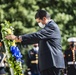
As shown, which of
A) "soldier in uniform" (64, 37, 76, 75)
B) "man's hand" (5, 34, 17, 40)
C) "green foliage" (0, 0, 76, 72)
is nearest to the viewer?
"man's hand" (5, 34, 17, 40)

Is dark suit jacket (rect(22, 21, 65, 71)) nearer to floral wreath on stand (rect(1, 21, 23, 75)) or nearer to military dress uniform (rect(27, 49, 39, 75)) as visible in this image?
floral wreath on stand (rect(1, 21, 23, 75))

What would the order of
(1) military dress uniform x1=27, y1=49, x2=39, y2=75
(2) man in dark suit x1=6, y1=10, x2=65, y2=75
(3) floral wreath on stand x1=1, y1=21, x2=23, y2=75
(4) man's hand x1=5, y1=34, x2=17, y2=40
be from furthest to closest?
(1) military dress uniform x1=27, y1=49, x2=39, y2=75 < (3) floral wreath on stand x1=1, y1=21, x2=23, y2=75 < (2) man in dark suit x1=6, y1=10, x2=65, y2=75 < (4) man's hand x1=5, y1=34, x2=17, y2=40

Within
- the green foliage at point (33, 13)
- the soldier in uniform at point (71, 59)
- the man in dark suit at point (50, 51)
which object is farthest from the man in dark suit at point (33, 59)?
the man in dark suit at point (50, 51)

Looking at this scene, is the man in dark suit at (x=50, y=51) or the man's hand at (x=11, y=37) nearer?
the man's hand at (x=11, y=37)

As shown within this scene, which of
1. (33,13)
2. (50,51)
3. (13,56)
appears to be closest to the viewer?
(50,51)

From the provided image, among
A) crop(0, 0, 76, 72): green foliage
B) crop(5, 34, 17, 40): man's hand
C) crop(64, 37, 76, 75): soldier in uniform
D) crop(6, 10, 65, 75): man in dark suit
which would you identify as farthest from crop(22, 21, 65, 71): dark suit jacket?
crop(0, 0, 76, 72): green foliage

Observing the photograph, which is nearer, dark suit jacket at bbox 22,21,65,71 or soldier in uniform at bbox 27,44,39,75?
dark suit jacket at bbox 22,21,65,71

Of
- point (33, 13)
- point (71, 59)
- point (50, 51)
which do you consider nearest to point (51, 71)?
point (50, 51)

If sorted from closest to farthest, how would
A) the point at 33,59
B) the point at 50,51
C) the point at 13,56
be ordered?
the point at 50,51, the point at 13,56, the point at 33,59

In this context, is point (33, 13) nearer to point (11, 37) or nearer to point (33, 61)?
point (33, 61)

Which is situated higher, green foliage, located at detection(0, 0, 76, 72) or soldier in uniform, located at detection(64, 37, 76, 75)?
green foliage, located at detection(0, 0, 76, 72)

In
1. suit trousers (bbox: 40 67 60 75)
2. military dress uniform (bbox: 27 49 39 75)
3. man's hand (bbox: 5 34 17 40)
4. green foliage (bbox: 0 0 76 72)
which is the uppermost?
green foliage (bbox: 0 0 76 72)

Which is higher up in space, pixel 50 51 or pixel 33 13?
pixel 33 13

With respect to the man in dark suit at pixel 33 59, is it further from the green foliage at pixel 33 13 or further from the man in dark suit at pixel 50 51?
the man in dark suit at pixel 50 51
